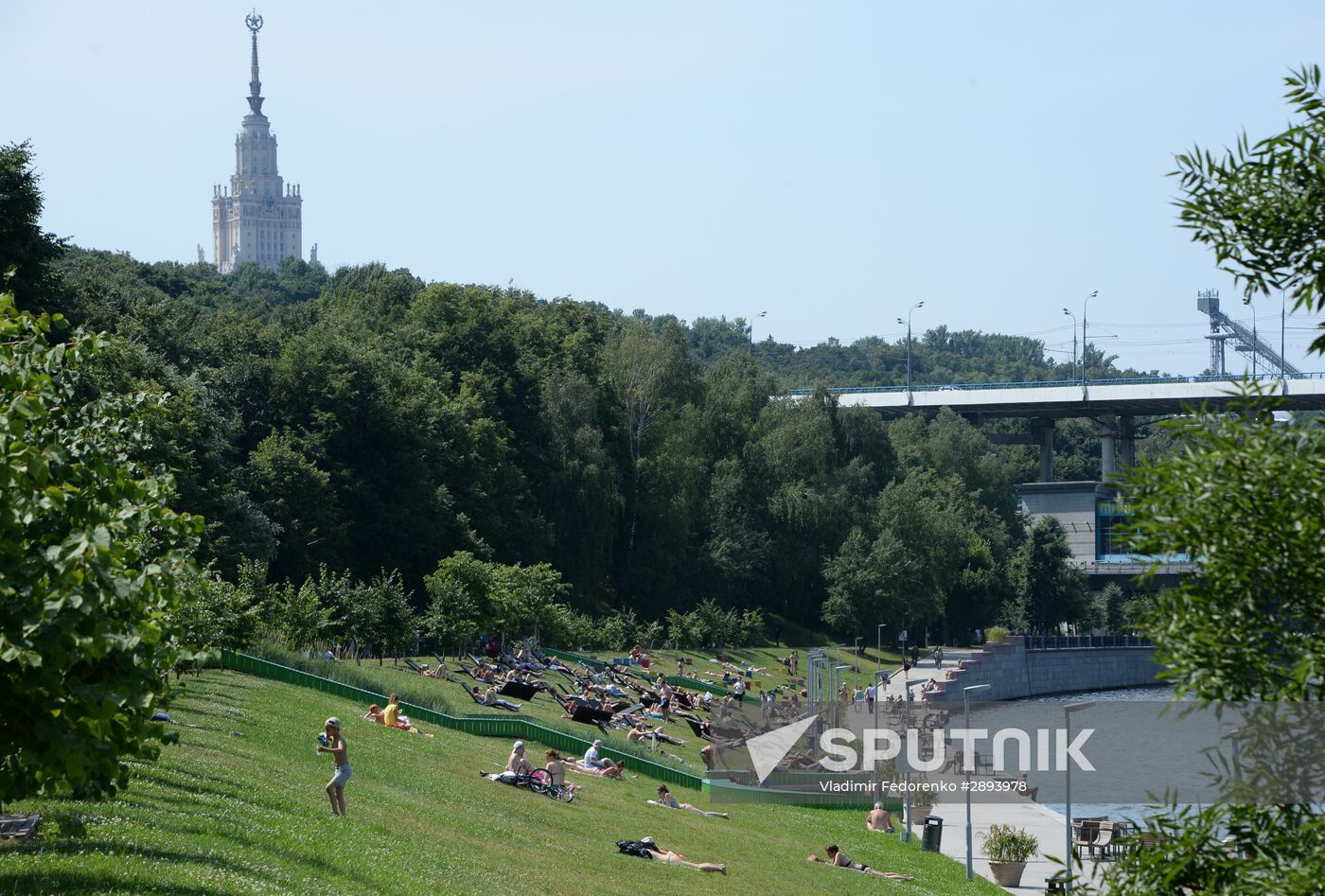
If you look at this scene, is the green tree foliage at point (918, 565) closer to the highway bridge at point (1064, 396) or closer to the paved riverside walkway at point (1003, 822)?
the highway bridge at point (1064, 396)

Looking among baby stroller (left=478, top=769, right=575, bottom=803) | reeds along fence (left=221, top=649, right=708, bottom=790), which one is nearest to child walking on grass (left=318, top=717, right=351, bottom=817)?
baby stroller (left=478, top=769, right=575, bottom=803)

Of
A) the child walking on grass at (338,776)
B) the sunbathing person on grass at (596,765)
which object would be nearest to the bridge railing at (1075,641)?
the sunbathing person on grass at (596,765)

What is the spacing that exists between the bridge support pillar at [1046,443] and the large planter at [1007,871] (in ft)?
263

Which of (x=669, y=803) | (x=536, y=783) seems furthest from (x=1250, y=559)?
(x=669, y=803)

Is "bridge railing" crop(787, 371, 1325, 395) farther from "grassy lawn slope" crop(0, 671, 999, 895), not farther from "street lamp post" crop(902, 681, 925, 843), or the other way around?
"grassy lawn slope" crop(0, 671, 999, 895)

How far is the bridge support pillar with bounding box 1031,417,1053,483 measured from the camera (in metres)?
103

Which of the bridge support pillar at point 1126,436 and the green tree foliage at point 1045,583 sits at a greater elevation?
the bridge support pillar at point 1126,436

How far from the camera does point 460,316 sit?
235 feet

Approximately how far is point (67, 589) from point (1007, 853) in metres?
20.6

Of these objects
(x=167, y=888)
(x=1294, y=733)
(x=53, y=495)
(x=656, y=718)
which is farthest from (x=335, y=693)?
(x=1294, y=733)

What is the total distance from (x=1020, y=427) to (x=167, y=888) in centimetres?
12684

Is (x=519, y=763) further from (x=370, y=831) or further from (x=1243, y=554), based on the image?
(x=1243, y=554)

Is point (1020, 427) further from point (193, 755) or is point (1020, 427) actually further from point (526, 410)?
point (193, 755)

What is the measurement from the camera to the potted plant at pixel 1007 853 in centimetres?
2500
